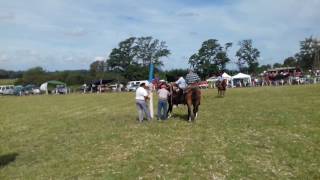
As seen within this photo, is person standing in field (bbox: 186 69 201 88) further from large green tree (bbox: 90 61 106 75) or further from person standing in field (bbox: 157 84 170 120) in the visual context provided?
large green tree (bbox: 90 61 106 75)

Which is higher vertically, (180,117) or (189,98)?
(189,98)

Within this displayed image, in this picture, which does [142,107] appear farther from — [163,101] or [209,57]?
[209,57]

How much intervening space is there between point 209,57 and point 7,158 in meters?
148

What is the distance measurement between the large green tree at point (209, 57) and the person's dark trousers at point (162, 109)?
13589 centimetres

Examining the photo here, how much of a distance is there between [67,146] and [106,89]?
88319mm

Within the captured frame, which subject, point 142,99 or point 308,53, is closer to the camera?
point 142,99

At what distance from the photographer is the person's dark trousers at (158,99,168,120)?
82.4 feet

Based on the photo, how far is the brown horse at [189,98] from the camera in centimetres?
2372

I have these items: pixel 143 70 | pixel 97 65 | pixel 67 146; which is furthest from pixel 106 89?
pixel 67 146

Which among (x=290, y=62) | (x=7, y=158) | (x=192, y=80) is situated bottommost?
(x=7, y=158)

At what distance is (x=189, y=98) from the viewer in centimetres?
2364

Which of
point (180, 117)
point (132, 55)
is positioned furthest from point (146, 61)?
point (180, 117)

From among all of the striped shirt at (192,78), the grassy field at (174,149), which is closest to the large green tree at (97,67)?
the grassy field at (174,149)

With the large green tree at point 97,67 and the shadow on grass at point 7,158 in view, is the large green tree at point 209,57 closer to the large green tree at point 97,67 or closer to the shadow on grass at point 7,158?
the large green tree at point 97,67
